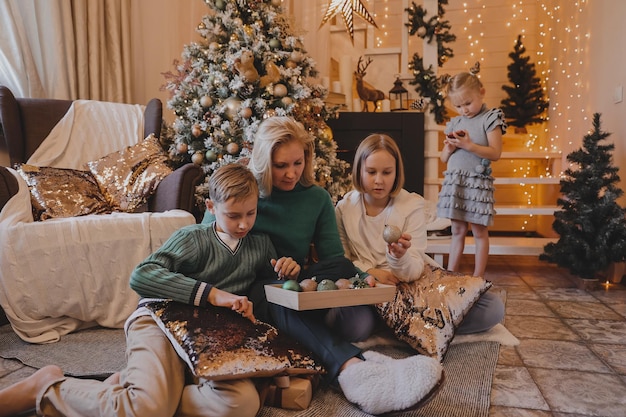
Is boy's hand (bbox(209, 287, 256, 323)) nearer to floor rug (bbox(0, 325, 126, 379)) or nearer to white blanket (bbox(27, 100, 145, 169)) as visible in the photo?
floor rug (bbox(0, 325, 126, 379))

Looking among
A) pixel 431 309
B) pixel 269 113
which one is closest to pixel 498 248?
pixel 269 113

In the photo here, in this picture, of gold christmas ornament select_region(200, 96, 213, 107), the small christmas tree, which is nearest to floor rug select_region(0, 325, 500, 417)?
the small christmas tree

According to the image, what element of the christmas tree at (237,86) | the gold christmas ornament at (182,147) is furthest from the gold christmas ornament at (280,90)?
the gold christmas ornament at (182,147)

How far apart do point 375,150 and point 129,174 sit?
128cm

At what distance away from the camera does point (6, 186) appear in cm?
189

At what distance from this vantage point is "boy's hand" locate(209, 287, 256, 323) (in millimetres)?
1261

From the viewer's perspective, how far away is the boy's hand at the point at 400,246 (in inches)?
57.4

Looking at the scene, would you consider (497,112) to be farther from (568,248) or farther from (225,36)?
(225,36)

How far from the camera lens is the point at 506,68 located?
5.01 metres

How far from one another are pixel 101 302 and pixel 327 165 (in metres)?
1.53

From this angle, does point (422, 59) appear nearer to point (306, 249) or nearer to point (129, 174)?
point (129, 174)

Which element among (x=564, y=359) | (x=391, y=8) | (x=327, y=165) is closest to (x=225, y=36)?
(x=327, y=165)

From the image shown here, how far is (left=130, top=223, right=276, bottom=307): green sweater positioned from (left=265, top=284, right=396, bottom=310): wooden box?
148mm

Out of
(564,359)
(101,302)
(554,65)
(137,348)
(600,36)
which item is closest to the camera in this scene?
(137,348)
